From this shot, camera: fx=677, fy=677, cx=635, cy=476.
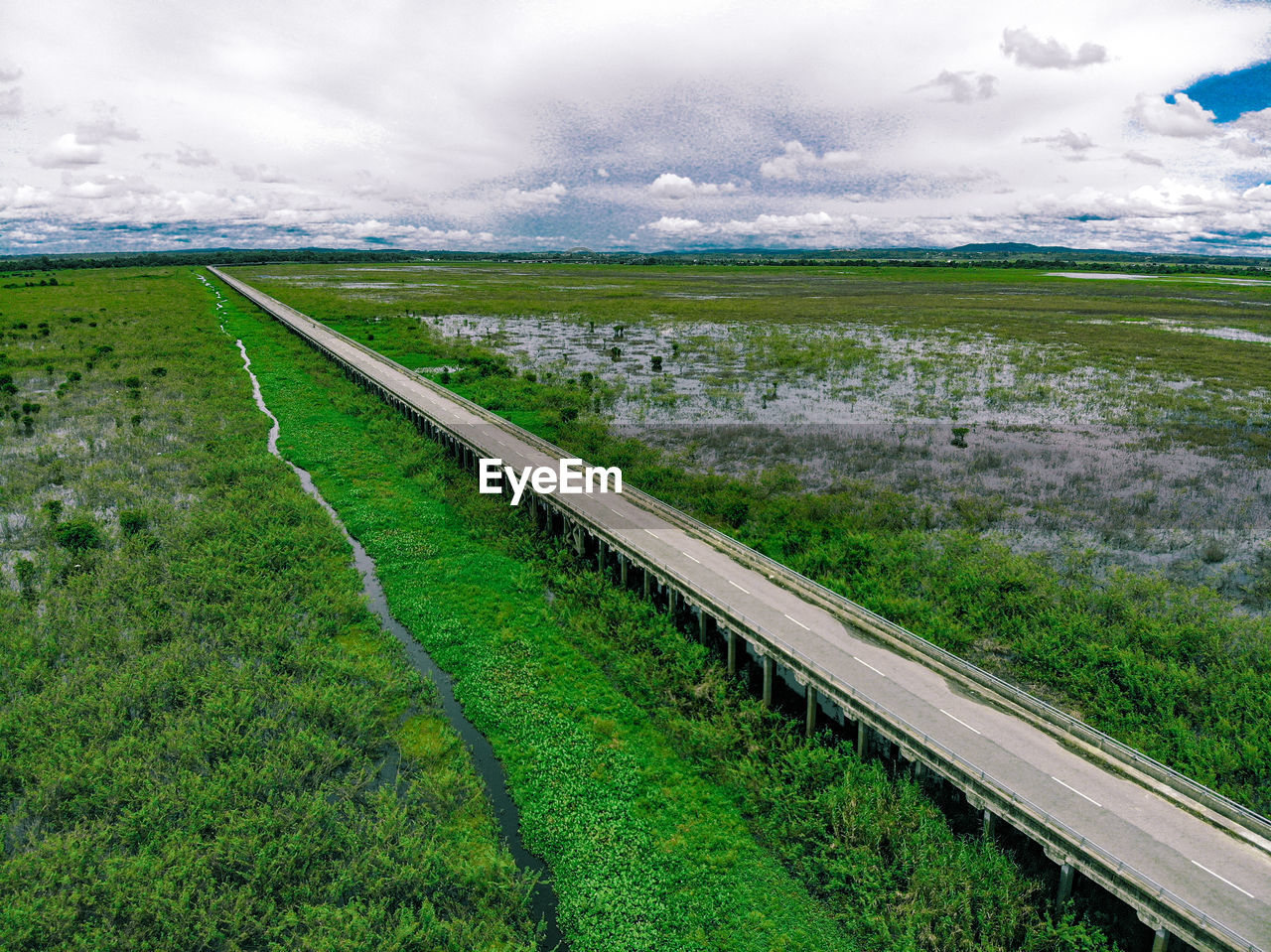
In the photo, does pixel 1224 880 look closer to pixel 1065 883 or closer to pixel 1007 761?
pixel 1065 883

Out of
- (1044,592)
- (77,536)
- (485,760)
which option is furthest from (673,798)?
(77,536)

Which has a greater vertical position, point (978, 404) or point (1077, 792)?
point (978, 404)

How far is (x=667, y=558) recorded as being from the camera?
2886 cm

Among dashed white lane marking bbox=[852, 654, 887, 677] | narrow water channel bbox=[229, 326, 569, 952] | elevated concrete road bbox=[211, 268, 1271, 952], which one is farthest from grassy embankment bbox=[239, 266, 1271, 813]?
narrow water channel bbox=[229, 326, 569, 952]

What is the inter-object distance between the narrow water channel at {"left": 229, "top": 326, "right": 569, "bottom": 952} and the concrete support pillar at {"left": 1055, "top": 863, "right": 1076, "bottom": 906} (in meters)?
11.5

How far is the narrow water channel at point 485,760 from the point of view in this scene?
17016 millimetres

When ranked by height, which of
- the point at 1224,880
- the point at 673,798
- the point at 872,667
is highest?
the point at 872,667

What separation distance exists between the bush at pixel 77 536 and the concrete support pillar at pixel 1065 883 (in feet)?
134

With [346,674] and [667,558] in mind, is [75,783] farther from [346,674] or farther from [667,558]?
[667,558]

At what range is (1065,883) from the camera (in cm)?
1539

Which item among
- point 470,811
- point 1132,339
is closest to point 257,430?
point 470,811
